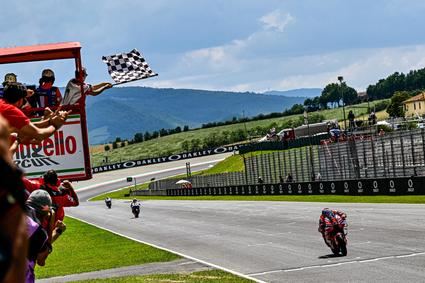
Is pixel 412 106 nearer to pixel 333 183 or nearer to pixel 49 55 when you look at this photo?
pixel 333 183

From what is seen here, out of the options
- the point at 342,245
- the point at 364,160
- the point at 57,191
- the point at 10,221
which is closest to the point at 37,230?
the point at 57,191

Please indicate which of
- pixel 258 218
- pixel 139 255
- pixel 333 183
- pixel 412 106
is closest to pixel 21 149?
pixel 139 255

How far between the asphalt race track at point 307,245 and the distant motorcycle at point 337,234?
0.82ft

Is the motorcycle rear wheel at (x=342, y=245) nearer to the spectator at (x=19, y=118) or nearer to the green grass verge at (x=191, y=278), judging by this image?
the green grass verge at (x=191, y=278)

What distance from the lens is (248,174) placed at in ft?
232

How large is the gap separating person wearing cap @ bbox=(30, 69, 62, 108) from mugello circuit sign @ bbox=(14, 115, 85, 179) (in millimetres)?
526

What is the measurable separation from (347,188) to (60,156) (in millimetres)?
28736

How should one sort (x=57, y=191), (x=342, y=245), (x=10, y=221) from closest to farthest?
(x=10, y=221)
(x=57, y=191)
(x=342, y=245)

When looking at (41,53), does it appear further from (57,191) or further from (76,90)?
(57,191)

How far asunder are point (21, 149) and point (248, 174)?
58.0 meters

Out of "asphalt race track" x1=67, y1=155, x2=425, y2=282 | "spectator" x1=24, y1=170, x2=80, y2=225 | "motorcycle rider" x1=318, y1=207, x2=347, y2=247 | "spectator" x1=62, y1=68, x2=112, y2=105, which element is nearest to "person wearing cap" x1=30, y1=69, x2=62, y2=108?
"spectator" x1=62, y1=68, x2=112, y2=105

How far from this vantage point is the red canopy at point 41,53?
12.7 m

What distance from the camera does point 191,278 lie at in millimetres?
14367

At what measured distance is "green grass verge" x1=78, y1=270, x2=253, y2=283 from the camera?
44.8ft
